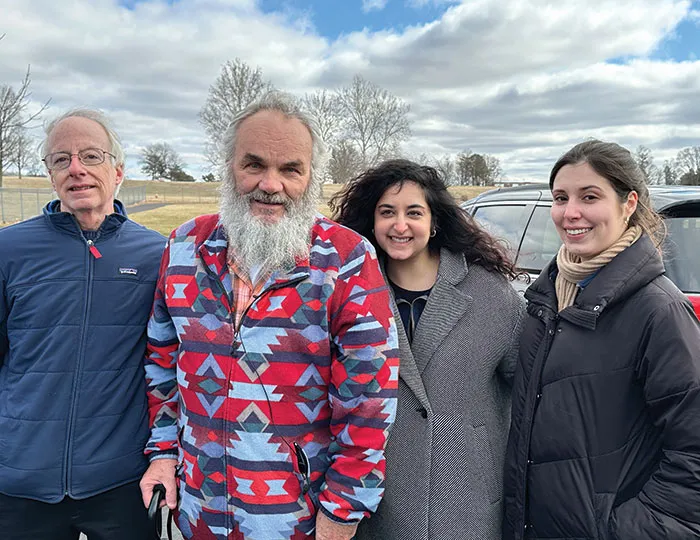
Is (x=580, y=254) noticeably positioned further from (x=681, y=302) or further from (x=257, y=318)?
(x=257, y=318)

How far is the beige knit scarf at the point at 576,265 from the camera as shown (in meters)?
1.88

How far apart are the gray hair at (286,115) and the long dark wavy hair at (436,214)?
266mm

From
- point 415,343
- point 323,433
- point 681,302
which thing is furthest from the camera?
point 415,343

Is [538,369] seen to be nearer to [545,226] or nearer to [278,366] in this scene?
[278,366]

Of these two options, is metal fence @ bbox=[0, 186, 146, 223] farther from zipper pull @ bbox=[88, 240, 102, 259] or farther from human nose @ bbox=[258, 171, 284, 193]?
human nose @ bbox=[258, 171, 284, 193]

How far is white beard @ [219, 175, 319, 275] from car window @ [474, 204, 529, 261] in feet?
8.66

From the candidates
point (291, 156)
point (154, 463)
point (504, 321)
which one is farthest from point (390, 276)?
point (154, 463)

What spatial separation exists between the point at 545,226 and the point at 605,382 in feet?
8.77

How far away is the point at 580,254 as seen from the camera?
1960 millimetres

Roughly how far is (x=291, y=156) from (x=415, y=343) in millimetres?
822

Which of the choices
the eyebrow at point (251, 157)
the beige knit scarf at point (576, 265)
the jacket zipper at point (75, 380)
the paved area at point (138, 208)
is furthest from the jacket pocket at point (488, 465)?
the paved area at point (138, 208)

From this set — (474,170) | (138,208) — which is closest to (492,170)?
(474,170)

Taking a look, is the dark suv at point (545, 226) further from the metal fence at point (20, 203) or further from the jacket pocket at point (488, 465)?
the metal fence at point (20, 203)

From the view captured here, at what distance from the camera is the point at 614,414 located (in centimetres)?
173
